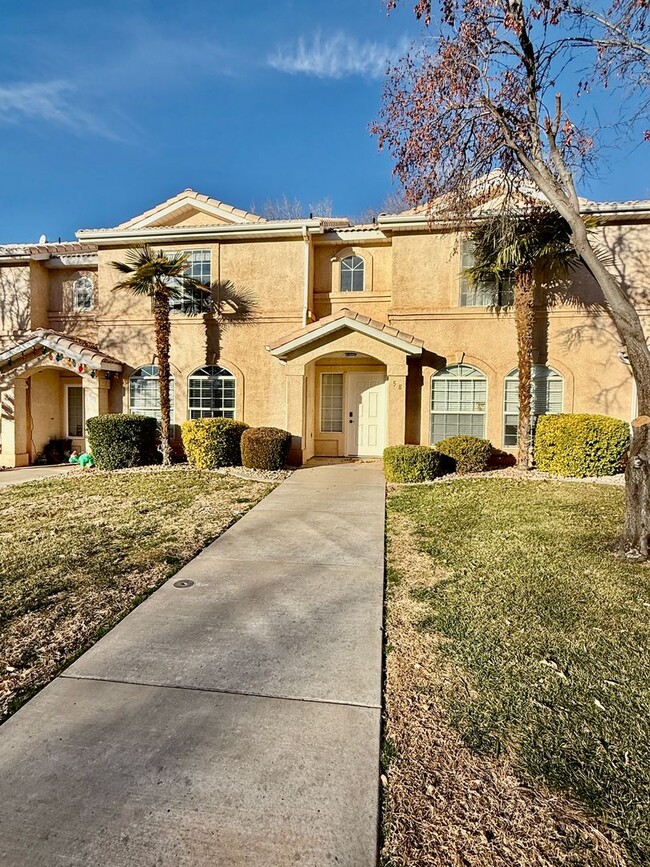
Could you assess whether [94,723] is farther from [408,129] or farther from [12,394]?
[12,394]

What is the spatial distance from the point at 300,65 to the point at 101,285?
31.4ft

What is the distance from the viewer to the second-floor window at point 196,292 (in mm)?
15227

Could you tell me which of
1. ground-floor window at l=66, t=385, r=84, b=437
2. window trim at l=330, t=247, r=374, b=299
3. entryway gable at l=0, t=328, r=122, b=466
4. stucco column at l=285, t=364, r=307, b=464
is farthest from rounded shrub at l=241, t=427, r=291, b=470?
ground-floor window at l=66, t=385, r=84, b=437

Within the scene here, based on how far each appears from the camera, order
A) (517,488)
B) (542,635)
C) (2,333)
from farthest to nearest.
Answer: (2,333), (517,488), (542,635)

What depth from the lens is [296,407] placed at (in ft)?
44.9

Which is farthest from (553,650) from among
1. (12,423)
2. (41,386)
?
(41,386)

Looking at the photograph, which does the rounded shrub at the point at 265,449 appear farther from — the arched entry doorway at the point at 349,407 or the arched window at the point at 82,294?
the arched window at the point at 82,294

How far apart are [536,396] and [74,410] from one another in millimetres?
15699

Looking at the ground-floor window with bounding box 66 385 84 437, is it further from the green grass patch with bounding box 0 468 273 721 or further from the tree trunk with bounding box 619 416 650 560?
the tree trunk with bounding box 619 416 650 560

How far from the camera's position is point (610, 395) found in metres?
13.2

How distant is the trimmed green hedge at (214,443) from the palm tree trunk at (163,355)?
2.54 ft

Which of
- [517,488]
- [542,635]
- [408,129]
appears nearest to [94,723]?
[542,635]

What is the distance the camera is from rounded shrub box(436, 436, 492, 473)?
491 inches

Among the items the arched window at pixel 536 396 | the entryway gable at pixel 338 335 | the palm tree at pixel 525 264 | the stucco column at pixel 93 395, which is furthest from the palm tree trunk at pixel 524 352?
the stucco column at pixel 93 395
